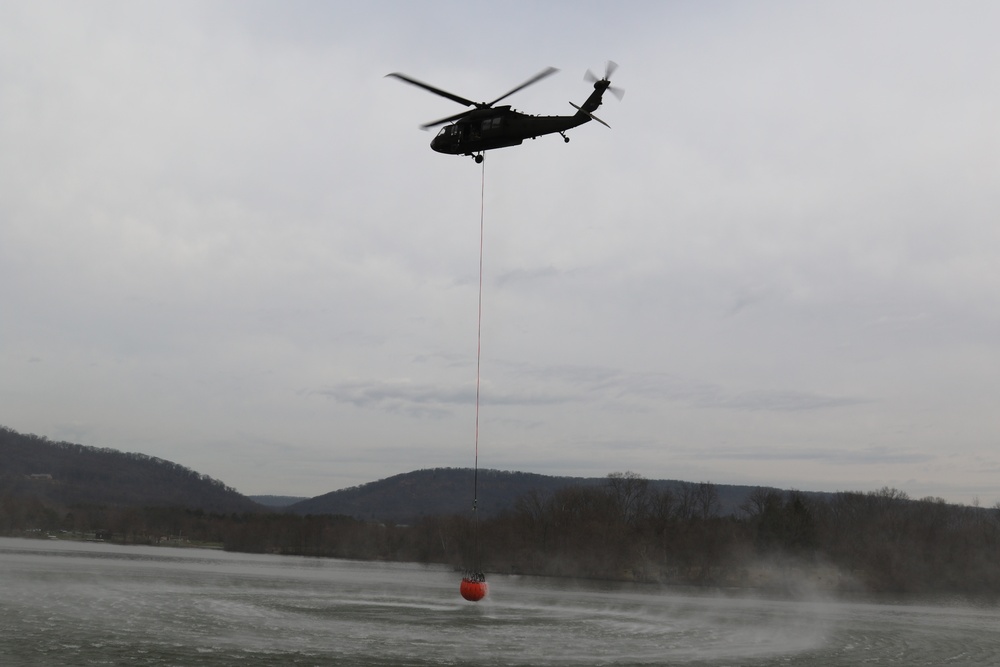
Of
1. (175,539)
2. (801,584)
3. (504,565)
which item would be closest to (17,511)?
(175,539)

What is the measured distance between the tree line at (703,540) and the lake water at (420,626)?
26.5 metres

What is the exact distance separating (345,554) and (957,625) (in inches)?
3820

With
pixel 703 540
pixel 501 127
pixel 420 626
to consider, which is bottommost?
pixel 420 626

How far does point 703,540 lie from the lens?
105 metres

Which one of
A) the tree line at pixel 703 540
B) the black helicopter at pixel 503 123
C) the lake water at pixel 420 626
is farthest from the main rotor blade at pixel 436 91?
the tree line at pixel 703 540

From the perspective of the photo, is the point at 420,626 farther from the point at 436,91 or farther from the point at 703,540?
the point at 703,540

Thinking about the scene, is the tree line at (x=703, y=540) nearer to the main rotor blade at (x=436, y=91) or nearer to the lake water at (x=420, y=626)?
the lake water at (x=420, y=626)

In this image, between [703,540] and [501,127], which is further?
[703,540]

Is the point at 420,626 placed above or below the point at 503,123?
below

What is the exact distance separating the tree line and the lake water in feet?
87.1

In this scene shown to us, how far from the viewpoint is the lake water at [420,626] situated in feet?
103

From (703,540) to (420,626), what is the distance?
70739 millimetres

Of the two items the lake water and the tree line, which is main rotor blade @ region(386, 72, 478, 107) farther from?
the tree line

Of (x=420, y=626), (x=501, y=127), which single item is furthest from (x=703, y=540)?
(x=501, y=127)
